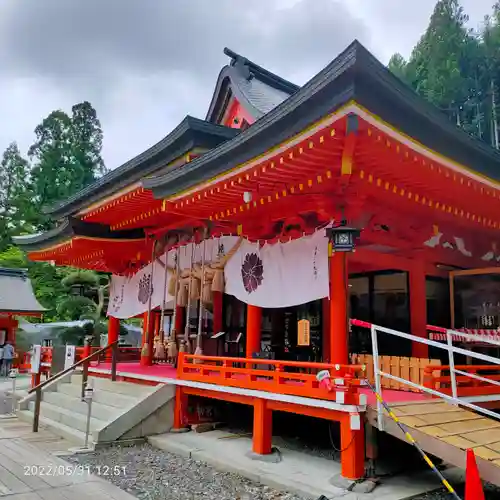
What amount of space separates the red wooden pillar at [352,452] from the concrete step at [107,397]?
3572mm

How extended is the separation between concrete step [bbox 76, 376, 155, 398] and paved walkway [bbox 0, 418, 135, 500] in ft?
4.08

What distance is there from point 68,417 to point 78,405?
0.39 metres

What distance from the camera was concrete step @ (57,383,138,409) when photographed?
762cm

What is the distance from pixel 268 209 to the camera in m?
6.91

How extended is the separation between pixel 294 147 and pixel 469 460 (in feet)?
10.6

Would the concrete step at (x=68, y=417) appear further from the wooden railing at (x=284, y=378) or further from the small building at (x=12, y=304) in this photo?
the small building at (x=12, y=304)

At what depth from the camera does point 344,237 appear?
573 centimetres

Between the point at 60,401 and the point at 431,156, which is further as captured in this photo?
the point at 60,401

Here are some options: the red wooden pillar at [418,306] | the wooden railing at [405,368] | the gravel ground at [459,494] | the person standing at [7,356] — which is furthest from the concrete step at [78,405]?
the person standing at [7,356]

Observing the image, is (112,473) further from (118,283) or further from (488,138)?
(488,138)

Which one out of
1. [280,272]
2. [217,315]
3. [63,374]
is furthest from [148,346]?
[280,272]

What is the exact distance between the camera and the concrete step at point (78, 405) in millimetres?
7420

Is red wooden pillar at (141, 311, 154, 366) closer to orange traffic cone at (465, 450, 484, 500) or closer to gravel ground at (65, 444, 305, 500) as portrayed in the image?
gravel ground at (65, 444, 305, 500)

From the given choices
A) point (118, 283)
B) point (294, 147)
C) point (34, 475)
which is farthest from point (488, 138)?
point (34, 475)
